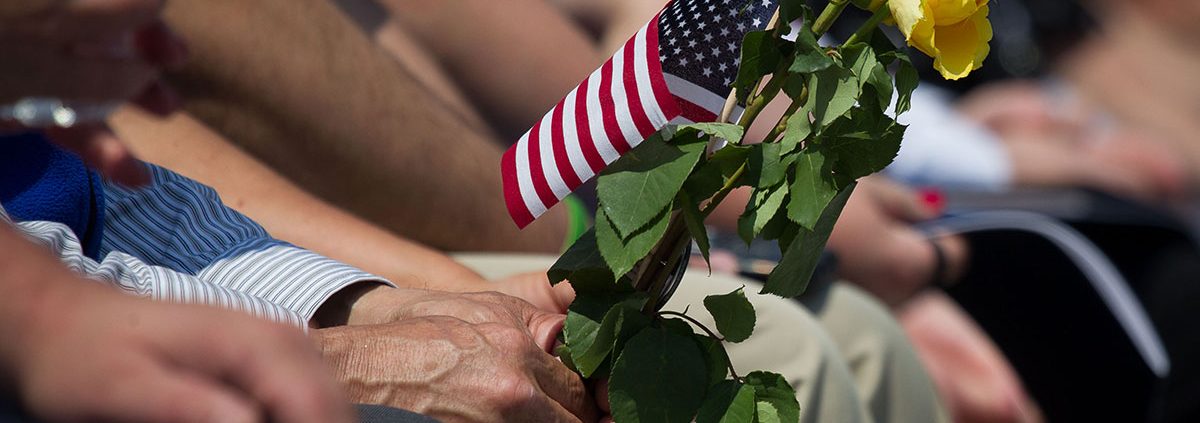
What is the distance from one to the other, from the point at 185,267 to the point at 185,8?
34cm

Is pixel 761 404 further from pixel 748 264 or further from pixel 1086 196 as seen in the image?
pixel 1086 196

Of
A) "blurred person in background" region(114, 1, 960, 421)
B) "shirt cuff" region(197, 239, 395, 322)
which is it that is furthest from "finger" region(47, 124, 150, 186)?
"blurred person in background" region(114, 1, 960, 421)

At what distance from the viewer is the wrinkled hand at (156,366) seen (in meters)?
0.44

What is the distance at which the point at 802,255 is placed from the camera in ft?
2.63

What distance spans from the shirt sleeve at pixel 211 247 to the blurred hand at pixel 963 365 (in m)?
→ 1.06

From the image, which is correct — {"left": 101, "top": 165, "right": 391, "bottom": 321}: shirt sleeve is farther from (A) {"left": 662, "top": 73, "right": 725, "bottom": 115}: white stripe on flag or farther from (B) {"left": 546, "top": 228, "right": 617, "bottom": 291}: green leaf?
(A) {"left": 662, "top": 73, "right": 725, "bottom": 115}: white stripe on flag

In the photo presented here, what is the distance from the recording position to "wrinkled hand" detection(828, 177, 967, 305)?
1727 millimetres

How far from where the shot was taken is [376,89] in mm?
1347

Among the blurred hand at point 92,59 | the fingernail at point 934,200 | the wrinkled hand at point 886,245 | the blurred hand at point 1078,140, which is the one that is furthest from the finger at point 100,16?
the blurred hand at point 1078,140

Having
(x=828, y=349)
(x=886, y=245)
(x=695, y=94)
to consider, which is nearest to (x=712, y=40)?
(x=695, y=94)

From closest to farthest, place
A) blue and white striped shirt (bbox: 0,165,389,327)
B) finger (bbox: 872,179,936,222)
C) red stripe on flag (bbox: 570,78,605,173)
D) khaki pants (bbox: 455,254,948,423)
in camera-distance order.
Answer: red stripe on flag (bbox: 570,78,605,173)
blue and white striped shirt (bbox: 0,165,389,327)
khaki pants (bbox: 455,254,948,423)
finger (bbox: 872,179,936,222)

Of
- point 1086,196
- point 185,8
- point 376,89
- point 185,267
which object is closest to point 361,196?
point 376,89

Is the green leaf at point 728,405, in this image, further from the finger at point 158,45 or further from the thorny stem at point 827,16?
the finger at point 158,45

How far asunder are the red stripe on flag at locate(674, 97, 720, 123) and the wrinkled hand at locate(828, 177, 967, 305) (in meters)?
0.85
